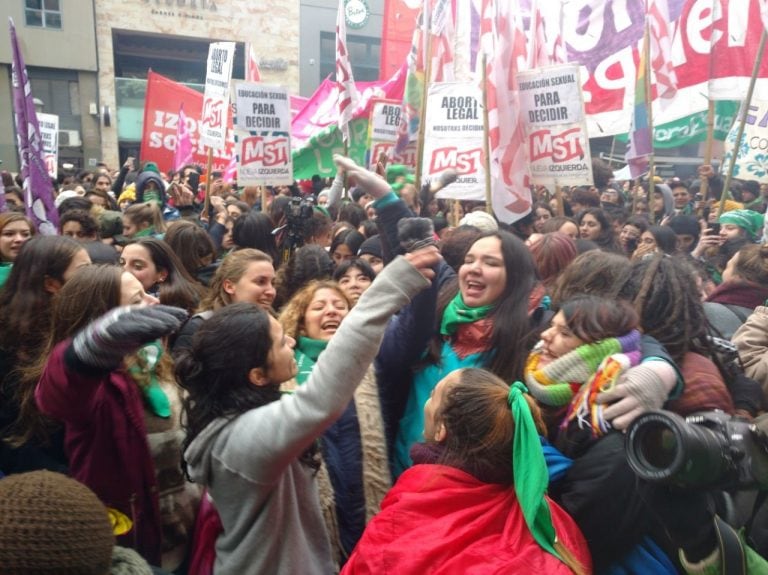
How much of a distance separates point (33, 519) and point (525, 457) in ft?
3.49

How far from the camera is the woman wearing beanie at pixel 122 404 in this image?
5.74 feet

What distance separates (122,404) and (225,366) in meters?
0.49

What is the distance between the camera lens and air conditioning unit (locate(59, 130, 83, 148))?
24.6 meters

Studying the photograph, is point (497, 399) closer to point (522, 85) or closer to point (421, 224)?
point (421, 224)

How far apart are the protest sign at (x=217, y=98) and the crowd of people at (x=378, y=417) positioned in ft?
17.4

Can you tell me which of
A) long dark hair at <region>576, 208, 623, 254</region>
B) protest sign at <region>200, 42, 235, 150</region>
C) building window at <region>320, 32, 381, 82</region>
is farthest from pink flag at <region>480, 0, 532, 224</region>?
building window at <region>320, 32, 381, 82</region>

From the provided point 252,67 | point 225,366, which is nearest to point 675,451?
point 225,366

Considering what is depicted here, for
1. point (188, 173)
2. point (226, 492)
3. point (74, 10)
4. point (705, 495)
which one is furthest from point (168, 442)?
point (74, 10)

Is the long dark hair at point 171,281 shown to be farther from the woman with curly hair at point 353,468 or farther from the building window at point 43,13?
the building window at point 43,13

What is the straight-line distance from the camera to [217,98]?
8.03 m

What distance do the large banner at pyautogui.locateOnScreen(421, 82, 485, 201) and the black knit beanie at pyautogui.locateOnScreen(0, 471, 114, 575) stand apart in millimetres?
5286

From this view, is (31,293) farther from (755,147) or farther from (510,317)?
(755,147)

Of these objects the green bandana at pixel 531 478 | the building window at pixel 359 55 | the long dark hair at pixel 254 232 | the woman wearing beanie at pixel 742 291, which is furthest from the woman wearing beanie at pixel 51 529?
the building window at pixel 359 55

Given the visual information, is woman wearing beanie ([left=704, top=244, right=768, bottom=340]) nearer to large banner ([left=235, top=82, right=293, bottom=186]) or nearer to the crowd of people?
the crowd of people
